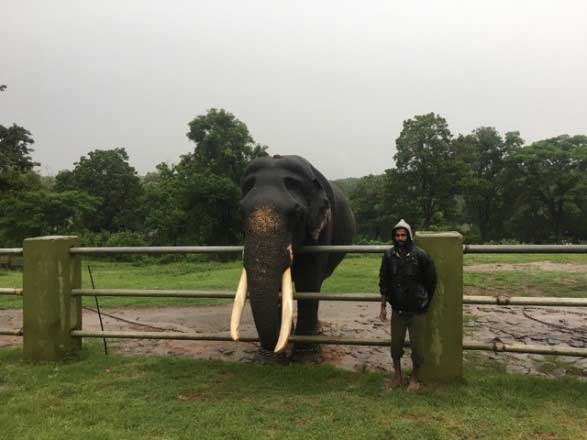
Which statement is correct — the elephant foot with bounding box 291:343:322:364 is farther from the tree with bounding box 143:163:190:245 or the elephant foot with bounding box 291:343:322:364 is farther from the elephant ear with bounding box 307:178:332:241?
the tree with bounding box 143:163:190:245

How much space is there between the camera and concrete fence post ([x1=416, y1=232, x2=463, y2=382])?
4.11 meters

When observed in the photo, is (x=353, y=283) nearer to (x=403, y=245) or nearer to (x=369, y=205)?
(x=403, y=245)

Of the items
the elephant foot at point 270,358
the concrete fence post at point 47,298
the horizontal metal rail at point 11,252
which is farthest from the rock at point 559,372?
the horizontal metal rail at point 11,252

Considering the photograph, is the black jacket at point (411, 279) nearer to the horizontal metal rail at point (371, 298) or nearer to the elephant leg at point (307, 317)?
the horizontal metal rail at point (371, 298)

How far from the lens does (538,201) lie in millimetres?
42656

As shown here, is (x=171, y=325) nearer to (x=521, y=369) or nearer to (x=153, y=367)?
(x=153, y=367)

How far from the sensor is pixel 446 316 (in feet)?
13.5

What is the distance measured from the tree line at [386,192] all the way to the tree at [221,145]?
7cm

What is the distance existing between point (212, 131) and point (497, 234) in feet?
92.3

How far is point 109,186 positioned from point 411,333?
40866 millimetres

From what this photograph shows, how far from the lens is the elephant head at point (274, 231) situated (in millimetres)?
3955

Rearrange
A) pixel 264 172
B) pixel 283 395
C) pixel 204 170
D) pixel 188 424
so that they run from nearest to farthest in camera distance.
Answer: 1. pixel 188 424
2. pixel 283 395
3. pixel 264 172
4. pixel 204 170

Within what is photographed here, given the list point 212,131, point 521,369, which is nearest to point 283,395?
point 521,369

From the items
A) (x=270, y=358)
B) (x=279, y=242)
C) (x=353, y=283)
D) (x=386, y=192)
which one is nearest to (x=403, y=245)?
(x=279, y=242)
